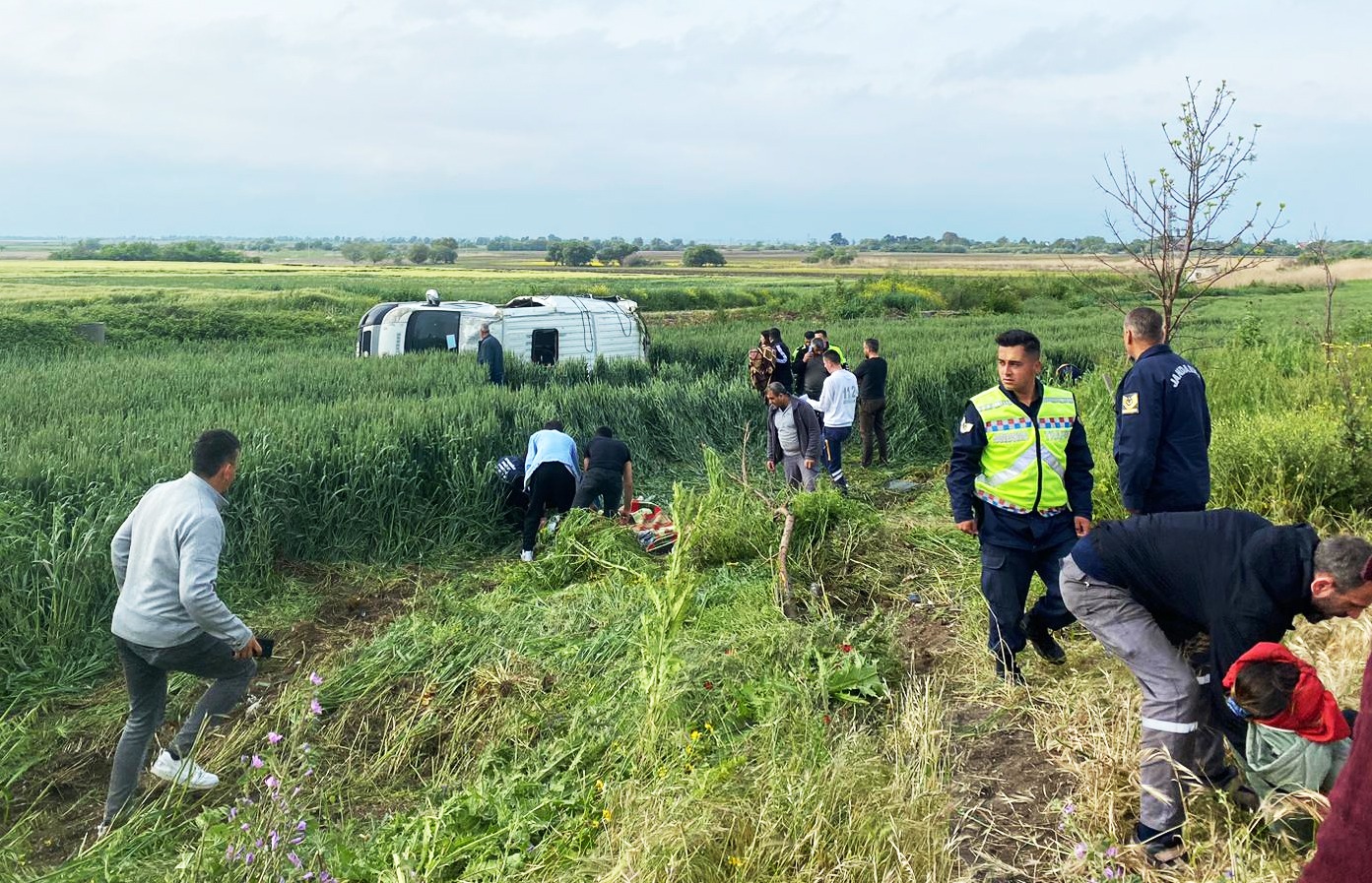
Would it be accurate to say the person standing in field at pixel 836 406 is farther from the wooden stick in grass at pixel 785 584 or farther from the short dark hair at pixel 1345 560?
the short dark hair at pixel 1345 560

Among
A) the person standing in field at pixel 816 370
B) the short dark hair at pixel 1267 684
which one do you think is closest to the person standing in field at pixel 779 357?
the person standing in field at pixel 816 370

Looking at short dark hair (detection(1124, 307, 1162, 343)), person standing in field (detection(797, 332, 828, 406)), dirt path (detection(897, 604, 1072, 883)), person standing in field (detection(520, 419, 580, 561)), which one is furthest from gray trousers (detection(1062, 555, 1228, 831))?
person standing in field (detection(797, 332, 828, 406))

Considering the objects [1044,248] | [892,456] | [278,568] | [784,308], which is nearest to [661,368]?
[892,456]

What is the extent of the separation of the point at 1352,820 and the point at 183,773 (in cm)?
417

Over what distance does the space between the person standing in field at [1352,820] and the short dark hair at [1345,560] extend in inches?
34.3

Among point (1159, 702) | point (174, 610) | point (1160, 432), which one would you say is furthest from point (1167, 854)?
point (174, 610)

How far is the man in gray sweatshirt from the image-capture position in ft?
12.6

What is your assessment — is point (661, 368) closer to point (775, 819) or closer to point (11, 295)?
point (775, 819)

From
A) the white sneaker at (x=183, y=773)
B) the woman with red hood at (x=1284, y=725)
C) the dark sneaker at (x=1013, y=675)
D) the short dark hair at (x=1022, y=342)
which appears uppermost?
the short dark hair at (x=1022, y=342)

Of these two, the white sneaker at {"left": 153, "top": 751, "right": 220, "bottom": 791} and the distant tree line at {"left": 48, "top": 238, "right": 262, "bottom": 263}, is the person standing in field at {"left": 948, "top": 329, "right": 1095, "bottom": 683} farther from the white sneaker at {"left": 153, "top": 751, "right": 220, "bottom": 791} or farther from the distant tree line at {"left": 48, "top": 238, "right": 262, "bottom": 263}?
the distant tree line at {"left": 48, "top": 238, "right": 262, "bottom": 263}

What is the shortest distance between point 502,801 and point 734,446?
26.6 ft

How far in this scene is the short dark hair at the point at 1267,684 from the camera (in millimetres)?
2592

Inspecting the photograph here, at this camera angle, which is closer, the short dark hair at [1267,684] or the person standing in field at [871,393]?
the short dark hair at [1267,684]

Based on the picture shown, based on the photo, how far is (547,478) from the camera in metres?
7.68
